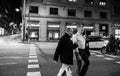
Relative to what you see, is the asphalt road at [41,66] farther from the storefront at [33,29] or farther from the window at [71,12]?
the window at [71,12]

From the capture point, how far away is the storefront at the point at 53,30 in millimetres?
39016

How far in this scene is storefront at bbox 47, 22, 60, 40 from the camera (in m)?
39.0

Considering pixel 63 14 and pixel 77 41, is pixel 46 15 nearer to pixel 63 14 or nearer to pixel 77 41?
pixel 63 14

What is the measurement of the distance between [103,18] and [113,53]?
29136 millimetres

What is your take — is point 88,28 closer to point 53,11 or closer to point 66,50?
point 53,11

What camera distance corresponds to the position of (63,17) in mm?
39969

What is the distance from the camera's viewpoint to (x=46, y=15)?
127 ft

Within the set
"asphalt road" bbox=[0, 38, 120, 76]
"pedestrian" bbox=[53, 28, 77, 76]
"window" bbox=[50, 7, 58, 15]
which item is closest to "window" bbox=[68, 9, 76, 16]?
"window" bbox=[50, 7, 58, 15]

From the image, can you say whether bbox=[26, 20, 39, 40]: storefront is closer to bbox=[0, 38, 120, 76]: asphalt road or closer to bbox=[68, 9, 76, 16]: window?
bbox=[68, 9, 76, 16]: window

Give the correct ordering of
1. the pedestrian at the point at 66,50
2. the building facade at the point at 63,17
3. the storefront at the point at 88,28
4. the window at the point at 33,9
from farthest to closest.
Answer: the storefront at the point at 88,28, the window at the point at 33,9, the building facade at the point at 63,17, the pedestrian at the point at 66,50

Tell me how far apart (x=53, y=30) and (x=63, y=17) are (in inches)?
154

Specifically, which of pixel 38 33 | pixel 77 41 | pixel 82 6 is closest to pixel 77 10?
pixel 82 6

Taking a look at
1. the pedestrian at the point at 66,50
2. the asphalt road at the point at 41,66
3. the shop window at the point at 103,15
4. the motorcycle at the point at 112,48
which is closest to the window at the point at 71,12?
the shop window at the point at 103,15

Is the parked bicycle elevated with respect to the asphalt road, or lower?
elevated
